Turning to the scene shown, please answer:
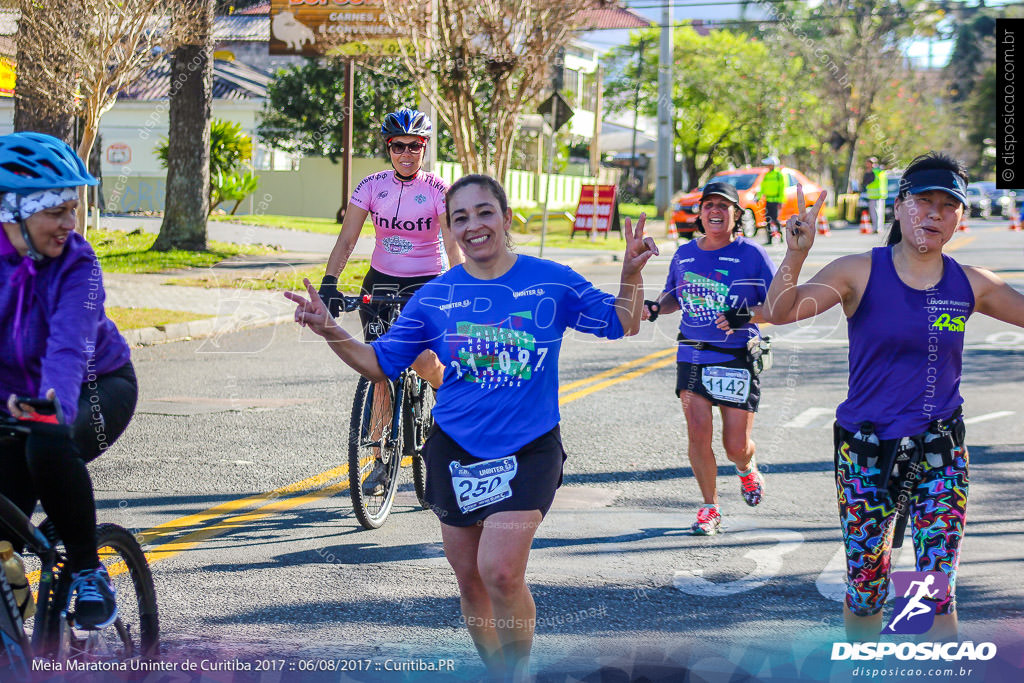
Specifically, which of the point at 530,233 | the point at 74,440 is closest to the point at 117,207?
the point at 530,233

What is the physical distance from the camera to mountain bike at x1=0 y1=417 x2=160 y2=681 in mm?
3398

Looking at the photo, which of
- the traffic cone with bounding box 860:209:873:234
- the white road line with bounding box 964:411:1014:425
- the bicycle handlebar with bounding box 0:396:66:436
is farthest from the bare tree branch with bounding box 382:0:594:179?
the traffic cone with bounding box 860:209:873:234

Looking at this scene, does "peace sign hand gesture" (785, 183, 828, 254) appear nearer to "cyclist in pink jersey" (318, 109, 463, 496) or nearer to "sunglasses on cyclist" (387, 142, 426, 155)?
"cyclist in pink jersey" (318, 109, 463, 496)

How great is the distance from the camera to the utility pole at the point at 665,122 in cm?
3231

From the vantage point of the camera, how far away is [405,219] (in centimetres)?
704

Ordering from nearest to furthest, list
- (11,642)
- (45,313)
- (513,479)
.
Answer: (11,642), (45,313), (513,479)

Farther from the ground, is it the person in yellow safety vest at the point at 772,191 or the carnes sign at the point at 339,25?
the carnes sign at the point at 339,25

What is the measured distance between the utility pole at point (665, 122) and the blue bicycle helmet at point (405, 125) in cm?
2519

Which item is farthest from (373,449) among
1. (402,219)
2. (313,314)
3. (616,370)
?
(616,370)

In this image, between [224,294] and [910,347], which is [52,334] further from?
[224,294]

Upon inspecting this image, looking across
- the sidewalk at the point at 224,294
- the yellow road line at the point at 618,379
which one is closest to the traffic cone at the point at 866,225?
the sidewalk at the point at 224,294

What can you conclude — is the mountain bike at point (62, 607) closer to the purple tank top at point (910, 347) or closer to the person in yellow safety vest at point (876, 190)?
the purple tank top at point (910, 347)

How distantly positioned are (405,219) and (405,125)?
545mm

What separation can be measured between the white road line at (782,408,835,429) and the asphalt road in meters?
0.03
